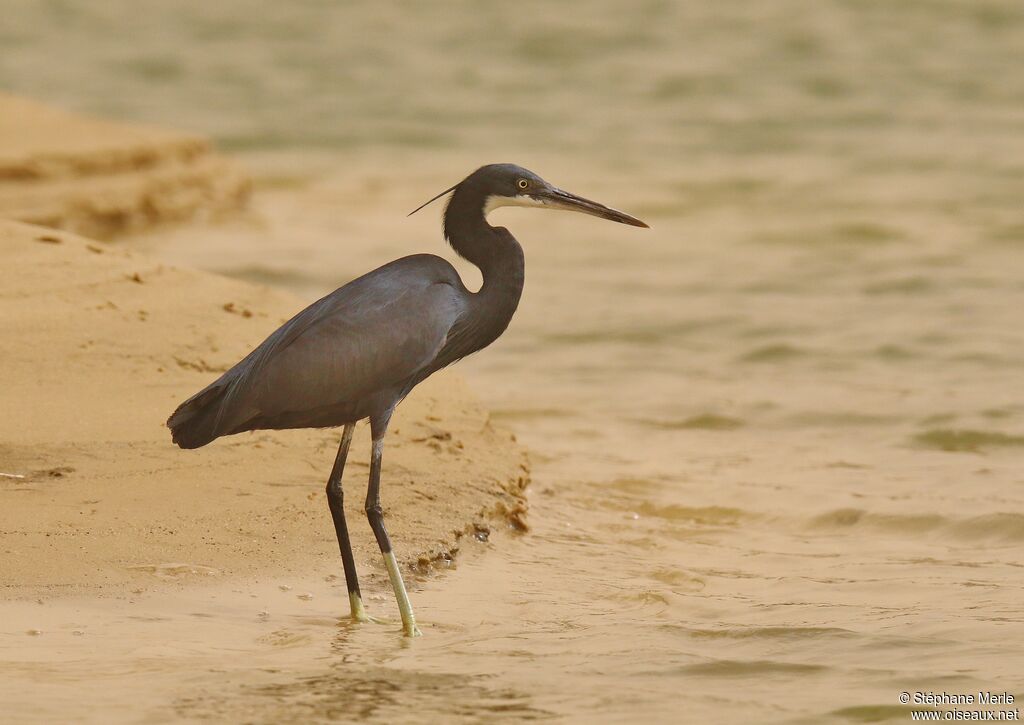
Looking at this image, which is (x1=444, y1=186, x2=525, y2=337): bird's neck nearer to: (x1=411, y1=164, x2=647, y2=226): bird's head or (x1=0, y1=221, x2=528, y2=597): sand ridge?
(x1=411, y1=164, x2=647, y2=226): bird's head

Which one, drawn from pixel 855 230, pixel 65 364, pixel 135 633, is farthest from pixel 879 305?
pixel 135 633

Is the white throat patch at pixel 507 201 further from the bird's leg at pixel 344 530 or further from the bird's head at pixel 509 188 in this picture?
the bird's leg at pixel 344 530

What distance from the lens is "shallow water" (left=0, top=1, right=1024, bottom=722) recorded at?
4.88 metres

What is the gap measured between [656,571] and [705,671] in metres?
1.19

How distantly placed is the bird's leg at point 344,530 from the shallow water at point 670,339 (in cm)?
9

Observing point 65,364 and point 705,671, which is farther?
point 65,364

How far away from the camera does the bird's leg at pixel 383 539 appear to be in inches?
204

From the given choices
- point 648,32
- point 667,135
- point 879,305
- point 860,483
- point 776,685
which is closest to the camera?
point 776,685

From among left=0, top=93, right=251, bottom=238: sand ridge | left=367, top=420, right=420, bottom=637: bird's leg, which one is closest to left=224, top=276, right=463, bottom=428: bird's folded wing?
left=367, top=420, right=420, bottom=637: bird's leg

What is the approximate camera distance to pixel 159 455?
6.08 metres

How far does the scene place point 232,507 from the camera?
5.83 m

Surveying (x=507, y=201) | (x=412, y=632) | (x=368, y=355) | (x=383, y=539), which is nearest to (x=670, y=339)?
(x=507, y=201)

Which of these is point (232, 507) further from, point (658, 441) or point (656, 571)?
point (658, 441)

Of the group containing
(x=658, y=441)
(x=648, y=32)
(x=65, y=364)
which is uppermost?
(x=648, y=32)
